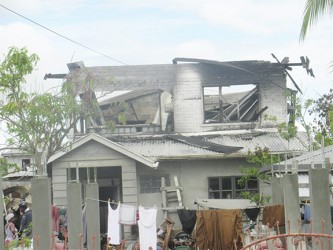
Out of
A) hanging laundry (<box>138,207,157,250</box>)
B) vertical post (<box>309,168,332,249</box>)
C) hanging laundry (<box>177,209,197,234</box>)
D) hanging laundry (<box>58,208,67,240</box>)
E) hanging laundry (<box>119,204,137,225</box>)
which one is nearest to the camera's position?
vertical post (<box>309,168,332,249</box>)

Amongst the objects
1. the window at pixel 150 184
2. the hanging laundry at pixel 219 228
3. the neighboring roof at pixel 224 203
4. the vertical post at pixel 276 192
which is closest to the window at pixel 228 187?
Result: the window at pixel 150 184

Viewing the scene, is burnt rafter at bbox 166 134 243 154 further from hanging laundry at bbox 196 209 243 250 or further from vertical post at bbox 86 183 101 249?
vertical post at bbox 86 183 101 249

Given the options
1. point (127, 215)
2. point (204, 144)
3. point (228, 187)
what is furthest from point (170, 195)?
point (127, 215)

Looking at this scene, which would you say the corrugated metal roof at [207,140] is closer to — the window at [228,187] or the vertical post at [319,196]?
the window at [228,187]

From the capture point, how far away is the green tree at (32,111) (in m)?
19.2

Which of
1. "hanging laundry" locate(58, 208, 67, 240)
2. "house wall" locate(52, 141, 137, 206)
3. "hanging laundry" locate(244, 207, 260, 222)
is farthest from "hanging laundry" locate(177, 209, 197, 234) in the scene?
"house wall" locate(52, 141, 137, 206)

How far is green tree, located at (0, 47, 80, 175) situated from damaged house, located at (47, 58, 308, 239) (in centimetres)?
147

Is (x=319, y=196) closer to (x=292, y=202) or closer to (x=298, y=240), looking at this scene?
(x=292, y=202)

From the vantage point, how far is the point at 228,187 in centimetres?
2583

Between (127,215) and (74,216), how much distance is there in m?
4.67

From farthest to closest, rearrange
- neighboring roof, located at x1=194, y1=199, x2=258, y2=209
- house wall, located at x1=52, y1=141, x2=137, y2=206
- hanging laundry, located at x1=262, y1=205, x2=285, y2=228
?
house wall, located at x1=52, y1=141, x2=137, y2=206 < neighboring roof, located at x1=194, y1=199, x2=258, y2=209 < hanging laundry, located at x1=262, y1=205, x2=285, y2=228

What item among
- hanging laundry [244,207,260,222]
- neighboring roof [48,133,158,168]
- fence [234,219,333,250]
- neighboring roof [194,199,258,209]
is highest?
neighboring roof [48,133,158,168]

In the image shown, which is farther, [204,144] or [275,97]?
[275,97]

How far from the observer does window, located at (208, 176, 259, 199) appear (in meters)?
25.7
